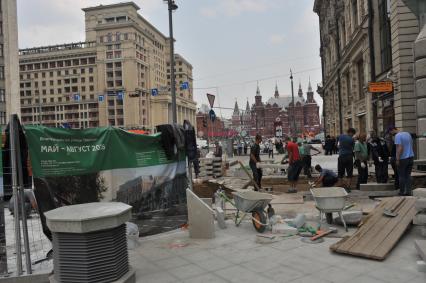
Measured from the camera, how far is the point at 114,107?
130 m

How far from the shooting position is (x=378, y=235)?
21.1 ft

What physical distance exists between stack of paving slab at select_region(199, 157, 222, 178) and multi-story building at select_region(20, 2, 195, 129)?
108 m

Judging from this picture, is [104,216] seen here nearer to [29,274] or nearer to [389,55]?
[29,274]

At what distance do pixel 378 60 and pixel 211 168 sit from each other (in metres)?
12.9

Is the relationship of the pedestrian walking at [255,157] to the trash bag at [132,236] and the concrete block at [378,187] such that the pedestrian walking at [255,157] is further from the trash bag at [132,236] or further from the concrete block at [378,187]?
the trash bag at [132,236]

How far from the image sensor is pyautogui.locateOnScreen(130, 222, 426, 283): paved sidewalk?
521 centimetres

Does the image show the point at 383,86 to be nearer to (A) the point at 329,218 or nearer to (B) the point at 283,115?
(A) the point at 329,218

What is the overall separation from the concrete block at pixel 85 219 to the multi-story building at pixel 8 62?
69.9m

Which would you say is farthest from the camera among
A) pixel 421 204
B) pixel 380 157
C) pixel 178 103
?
pixel 178 103

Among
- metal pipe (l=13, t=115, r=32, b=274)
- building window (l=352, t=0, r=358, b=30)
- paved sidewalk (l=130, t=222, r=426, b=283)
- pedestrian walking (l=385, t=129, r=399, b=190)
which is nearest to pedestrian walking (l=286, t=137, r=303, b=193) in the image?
pedestrian walking (l=385, t=129, r=399, b=190)

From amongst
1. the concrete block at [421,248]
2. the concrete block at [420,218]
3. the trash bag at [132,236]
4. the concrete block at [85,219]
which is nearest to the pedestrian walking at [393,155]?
the concrete block at [420,218]

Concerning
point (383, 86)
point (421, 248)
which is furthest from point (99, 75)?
point (421, 248)

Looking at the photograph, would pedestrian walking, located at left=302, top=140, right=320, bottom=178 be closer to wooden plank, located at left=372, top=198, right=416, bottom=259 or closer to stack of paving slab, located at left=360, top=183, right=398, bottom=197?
stack of paving slab, located at left=360, top=183, right=398, bottom=197

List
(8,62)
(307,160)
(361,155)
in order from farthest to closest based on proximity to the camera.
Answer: (8,62) < (307,160) < (361,155)
